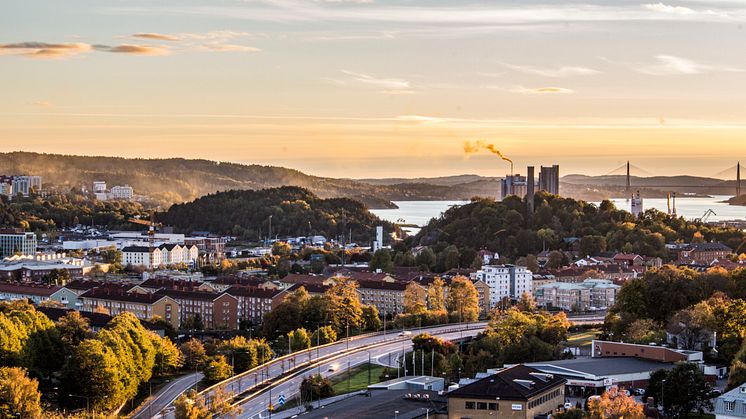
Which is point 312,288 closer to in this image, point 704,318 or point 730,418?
point 704,318

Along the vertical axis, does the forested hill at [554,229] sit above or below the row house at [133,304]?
above

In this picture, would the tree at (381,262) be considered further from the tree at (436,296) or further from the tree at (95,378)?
the tree at (95,378)

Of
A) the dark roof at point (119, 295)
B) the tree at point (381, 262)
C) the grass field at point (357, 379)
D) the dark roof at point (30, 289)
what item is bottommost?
the grass field at point (357, 379)

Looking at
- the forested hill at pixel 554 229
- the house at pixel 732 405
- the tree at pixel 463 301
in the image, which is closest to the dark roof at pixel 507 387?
the house at pixel 732 405

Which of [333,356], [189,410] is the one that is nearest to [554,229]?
[333,356]

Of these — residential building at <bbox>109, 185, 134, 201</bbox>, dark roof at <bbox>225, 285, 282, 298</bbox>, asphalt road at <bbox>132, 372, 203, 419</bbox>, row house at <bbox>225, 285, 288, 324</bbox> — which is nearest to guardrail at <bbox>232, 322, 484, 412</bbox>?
asphalt road at <bbox>132, 372, 203, 419</bbox>

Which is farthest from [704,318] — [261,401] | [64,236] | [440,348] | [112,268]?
[64,236]
